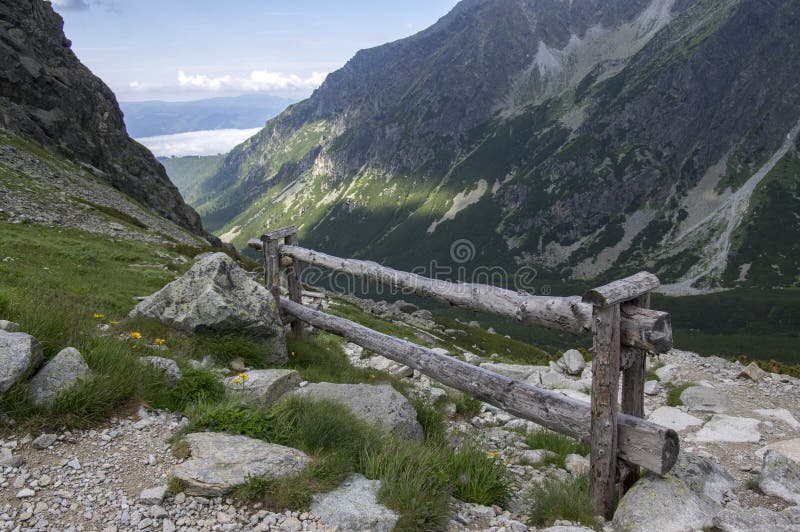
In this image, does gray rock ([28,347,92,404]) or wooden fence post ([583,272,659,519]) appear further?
wooden fence post ([583,272,659,519])

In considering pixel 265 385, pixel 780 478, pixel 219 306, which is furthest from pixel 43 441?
pixel 780 478

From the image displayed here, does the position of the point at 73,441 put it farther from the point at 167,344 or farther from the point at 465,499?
the point at 465,499

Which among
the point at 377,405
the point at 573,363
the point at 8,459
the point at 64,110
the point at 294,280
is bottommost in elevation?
the point at 573,363

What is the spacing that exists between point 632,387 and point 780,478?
2866 millimetres

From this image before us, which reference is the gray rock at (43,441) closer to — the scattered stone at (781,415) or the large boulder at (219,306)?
the large boulder at (219,306)

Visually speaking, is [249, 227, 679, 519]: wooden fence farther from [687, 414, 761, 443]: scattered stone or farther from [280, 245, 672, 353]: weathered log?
[687, 414, 761, 443]: scattered stone

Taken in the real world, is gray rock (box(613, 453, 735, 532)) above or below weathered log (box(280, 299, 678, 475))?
below

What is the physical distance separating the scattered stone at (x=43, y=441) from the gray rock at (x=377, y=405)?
2.72 metres

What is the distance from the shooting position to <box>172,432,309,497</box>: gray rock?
187 inches

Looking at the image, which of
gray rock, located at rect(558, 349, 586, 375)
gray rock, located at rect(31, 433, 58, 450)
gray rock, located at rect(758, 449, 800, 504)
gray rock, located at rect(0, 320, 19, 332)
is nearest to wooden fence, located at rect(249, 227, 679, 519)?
gray rock, located at rect(758, 449, 800, 504)

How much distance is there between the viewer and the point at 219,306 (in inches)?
351

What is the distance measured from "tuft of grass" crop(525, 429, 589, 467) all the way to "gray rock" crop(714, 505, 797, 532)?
8.58ft

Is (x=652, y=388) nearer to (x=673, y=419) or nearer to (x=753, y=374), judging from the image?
(x=673, y=419)

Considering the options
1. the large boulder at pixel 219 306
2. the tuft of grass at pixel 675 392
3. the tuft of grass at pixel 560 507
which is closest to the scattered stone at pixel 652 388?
the tuft of grass at pixel 675 392
